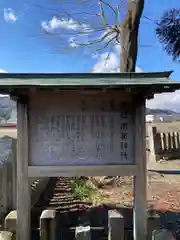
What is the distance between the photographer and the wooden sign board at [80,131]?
12.5 feet

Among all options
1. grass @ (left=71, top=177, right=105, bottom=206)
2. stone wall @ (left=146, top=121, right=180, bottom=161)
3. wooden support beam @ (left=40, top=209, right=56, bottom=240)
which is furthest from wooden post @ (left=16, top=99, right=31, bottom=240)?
stone wall @ (left=146, top=121, right=180, bottom=161)

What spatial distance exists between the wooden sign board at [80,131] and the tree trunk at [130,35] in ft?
14.2

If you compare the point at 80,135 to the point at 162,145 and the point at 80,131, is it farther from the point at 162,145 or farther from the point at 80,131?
the point at 162,145

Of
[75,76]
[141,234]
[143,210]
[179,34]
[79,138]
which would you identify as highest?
[179,34]

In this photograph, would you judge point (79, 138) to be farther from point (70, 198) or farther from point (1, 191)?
point (70, 198)

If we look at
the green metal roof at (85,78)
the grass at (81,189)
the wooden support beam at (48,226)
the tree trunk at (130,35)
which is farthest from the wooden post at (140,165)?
the tree trunk at (130,35)

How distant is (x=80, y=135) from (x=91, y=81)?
2.24ft

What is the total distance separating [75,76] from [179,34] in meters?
8.47

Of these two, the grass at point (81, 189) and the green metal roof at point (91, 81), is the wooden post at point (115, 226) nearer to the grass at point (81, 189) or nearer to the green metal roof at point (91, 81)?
the green metal roof at point (91, 81)

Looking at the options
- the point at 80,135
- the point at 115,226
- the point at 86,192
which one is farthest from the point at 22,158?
the point at 86,192

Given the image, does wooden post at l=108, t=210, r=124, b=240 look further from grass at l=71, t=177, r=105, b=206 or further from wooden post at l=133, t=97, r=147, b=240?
grass at l=71, t=177, r=105, b=206

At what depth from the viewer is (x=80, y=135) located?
12.6ft

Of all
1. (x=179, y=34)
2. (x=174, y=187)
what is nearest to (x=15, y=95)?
(x=174, y=187)

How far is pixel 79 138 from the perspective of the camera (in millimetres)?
3836
